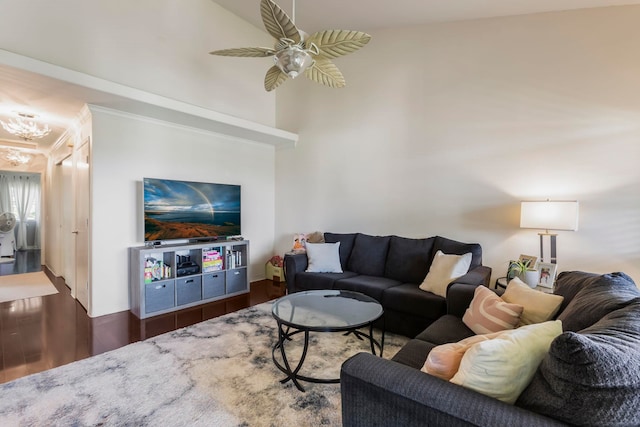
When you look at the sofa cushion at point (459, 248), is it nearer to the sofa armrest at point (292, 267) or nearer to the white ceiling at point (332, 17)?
the sofa armrest at point (292, 267)

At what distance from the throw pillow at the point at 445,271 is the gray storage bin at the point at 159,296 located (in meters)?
2.93

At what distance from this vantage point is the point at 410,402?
102cm

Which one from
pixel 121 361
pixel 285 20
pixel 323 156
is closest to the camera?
pixel 285 20

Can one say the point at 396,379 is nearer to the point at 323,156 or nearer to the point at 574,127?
the point at 574,127

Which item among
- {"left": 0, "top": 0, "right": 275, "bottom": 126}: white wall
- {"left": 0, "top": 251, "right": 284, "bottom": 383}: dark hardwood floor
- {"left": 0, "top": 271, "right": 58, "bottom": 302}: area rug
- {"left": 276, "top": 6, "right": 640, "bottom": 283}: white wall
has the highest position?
{"left": 0, "top": 0, "right": 275, "bottom": 126}: white wall

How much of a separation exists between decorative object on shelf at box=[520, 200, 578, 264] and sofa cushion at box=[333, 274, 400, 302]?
4.67 feet

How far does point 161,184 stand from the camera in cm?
382

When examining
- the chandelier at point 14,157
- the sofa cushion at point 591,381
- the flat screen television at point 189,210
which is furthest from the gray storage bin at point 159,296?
the chandelier at point 14,157

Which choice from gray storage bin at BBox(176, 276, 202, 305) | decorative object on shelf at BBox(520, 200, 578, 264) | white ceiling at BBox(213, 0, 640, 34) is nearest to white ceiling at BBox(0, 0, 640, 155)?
white ceiling at BBox(213, 0, 640, 34)

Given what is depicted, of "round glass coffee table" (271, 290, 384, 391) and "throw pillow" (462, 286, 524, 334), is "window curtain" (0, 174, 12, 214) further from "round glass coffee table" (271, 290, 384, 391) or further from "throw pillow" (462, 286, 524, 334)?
"throw pillow" (462, 286, 524, 334)

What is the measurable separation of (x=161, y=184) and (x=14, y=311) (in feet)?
7.37

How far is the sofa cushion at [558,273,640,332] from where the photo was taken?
4.28 ft

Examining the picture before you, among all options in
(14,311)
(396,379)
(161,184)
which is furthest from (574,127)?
Answer: (14,311)

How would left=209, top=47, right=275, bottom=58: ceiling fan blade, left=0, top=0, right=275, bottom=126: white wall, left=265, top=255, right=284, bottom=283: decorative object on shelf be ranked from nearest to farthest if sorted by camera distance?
left=209, top=47, right=275, bottom=58: ceiling fan blade < left=0, top=0, right=275, bottom=126: white wall < left=265, top=255, right=284, bottom=283: decorative object on shelf
